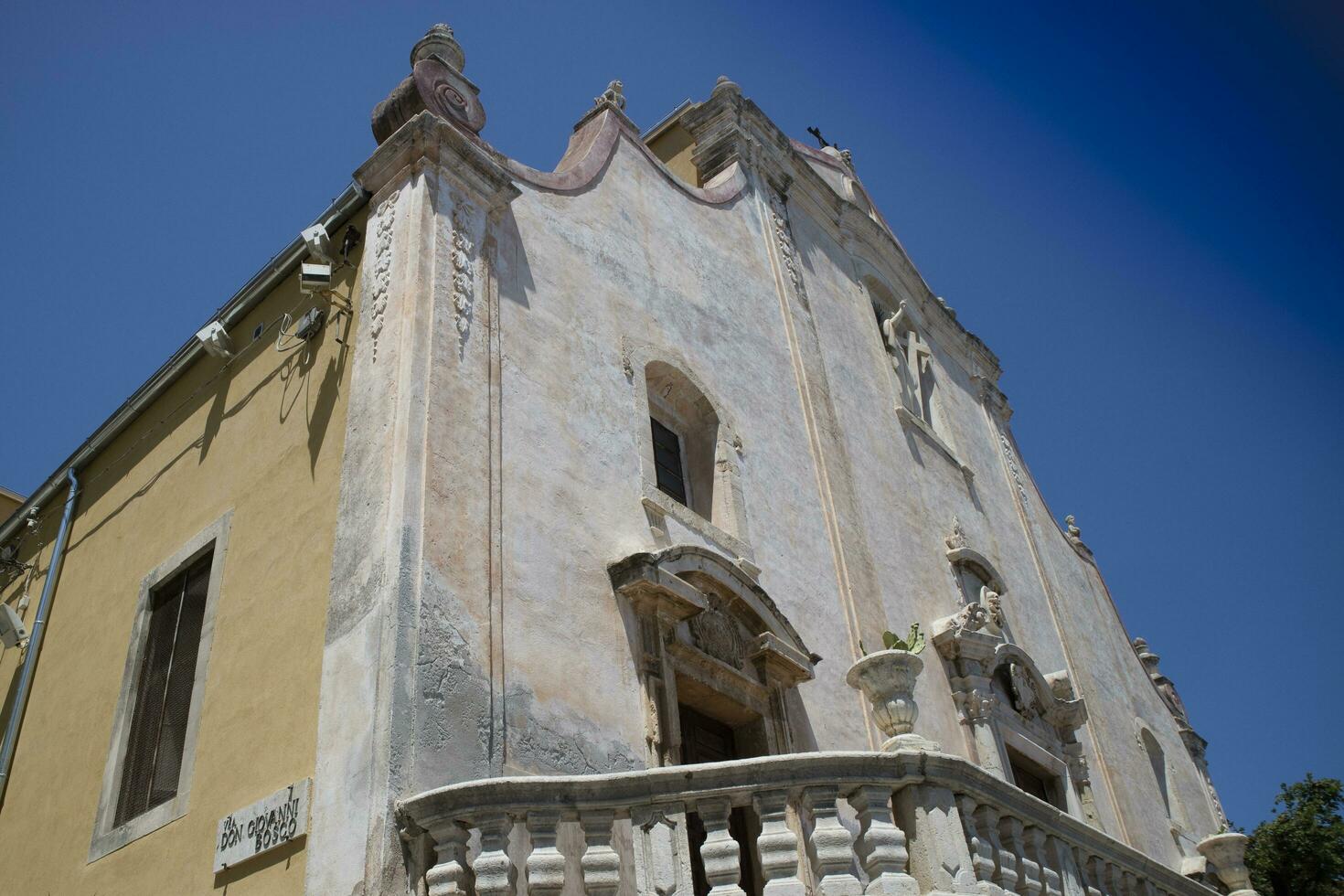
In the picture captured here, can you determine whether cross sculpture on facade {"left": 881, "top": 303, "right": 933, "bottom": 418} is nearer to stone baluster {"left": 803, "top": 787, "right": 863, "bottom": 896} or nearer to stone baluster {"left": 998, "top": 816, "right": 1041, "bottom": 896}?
stone baluster {"left": 998, "top": 816, "right": 1041, "bottom": 896}

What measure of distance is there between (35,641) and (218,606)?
377cm

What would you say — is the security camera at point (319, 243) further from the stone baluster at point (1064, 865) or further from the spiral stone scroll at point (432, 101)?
the stone baluster at point (1064, 865)

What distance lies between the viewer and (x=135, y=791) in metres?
8.99

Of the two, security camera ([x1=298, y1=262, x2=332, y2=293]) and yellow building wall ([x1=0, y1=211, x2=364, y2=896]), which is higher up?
security camera ([x1=298, y1=262, x2=332, y2=293])

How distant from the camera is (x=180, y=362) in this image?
1106 cm

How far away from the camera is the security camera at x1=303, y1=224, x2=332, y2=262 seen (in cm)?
956

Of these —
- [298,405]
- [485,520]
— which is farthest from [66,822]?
[485,520]

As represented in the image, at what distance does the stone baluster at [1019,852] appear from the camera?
677 centimetres

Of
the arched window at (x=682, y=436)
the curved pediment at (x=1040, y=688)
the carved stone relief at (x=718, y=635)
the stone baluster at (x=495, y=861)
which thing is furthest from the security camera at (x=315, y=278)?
the curved pediment at (x=1040, y=688)

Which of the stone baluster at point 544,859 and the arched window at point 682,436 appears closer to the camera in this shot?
the stone baluster at point 544,859

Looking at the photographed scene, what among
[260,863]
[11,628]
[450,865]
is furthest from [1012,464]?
[450,865]

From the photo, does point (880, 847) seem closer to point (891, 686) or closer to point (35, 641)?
point (891, 686)

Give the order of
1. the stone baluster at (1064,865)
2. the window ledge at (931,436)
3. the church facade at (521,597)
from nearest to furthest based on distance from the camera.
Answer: the church facade at (521,597) → the stone baluster at (1064,865) → the window ledge at (931,436)

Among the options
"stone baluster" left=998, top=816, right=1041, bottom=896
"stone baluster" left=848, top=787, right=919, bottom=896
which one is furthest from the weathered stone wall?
"stone baluster" left=998, top=816, right=1041, bottom=896
